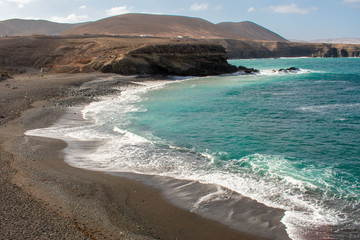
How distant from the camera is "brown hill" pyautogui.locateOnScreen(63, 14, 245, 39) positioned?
110m

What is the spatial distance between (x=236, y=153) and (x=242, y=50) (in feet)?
351

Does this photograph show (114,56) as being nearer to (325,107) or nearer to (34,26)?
(325,107)

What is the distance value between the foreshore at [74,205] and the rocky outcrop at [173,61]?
2511cm

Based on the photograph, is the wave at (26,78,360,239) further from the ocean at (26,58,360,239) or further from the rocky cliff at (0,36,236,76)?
the rocky cliff at (0,36,236,76)

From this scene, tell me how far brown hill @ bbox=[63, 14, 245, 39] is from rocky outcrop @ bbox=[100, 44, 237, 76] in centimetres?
6678

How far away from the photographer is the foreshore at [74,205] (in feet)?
17.2

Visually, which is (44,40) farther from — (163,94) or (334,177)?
(334,177)

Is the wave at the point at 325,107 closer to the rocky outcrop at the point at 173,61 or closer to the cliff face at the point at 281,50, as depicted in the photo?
the rocky outcrop at the point at 173,61

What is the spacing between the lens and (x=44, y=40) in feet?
146

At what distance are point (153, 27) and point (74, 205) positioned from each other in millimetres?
120968

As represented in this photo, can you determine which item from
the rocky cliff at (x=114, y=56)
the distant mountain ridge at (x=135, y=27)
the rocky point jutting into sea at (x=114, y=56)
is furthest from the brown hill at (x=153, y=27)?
the rocky cliff at (x=114, y=56)

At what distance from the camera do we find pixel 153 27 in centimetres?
12000

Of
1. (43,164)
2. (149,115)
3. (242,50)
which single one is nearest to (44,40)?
(149,115)

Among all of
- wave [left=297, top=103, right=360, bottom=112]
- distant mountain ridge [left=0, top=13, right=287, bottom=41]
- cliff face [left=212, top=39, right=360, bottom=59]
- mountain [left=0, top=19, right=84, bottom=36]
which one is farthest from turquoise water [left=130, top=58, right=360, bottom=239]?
mountain [left=0, top=19, right=84, bottom=36]
